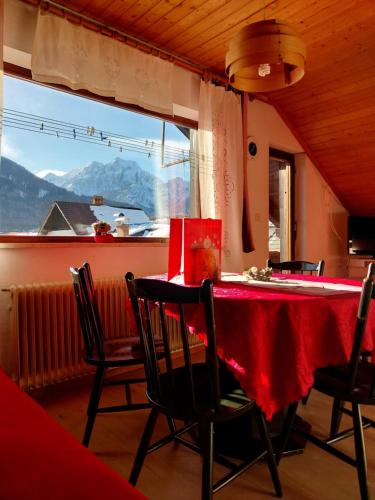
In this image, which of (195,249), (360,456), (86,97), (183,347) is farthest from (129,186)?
(360,456)

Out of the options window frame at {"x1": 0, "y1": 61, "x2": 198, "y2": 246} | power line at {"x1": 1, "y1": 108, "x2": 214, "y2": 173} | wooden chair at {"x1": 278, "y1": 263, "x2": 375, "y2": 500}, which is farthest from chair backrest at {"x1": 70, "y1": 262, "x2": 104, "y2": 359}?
power line at {"x1": 1, "y1": 108, "x2": 214, "y2": 173}

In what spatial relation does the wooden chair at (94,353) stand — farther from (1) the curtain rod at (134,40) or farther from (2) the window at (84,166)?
(1) the curtain rod at (134,40)

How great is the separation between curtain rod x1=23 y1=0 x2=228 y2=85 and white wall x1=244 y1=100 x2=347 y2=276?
688 mm

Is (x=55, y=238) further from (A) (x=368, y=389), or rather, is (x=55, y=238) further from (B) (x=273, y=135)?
(B) (x=273, y=135)

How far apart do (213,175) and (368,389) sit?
90.9 inches

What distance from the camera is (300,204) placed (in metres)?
4.56

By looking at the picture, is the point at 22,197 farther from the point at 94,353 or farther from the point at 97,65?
the point at 94,353

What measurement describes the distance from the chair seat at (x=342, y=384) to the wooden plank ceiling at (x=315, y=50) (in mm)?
2434

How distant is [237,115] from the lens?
3537 millimetres

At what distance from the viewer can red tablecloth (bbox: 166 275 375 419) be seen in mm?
1312

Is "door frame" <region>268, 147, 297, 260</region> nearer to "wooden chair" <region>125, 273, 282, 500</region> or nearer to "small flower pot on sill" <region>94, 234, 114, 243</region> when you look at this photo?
"small flower pot on sill" <region>94, 234, 114, 243</region>

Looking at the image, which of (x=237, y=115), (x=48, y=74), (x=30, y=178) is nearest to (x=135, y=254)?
(x=30, y=178)

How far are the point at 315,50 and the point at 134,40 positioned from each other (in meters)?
1.55

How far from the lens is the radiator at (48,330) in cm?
226
